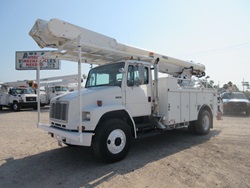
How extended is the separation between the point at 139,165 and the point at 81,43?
324 centimetres

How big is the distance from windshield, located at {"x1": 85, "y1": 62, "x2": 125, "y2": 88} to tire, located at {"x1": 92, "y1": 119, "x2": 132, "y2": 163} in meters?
1.25

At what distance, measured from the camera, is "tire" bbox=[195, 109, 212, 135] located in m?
8.20

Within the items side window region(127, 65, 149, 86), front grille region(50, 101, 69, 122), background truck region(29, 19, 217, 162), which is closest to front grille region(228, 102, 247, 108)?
background truck region(29, 19, 217, 162)

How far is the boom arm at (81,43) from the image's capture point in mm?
5070

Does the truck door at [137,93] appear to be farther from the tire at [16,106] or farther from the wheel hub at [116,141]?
the tire at [16,106]

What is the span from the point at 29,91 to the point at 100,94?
60.9 feet

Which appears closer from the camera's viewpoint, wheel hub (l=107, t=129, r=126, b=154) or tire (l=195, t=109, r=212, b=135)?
wheel hub (l=107, t=129, r=126, b=154)

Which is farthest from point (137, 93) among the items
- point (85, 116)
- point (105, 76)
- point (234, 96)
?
point (234, 96)

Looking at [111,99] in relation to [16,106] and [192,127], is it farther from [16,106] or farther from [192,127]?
[16,106]

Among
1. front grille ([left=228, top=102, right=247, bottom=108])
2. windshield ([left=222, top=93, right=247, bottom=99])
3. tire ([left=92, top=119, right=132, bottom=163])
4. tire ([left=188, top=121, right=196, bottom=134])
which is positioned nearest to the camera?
tire ([left=92, top=119, right=132, bottom=163])

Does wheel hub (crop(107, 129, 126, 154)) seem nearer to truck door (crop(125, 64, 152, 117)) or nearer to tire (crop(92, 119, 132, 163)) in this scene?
tire (crop(92, 119, 132, 163))

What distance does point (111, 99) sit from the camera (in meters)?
5.51

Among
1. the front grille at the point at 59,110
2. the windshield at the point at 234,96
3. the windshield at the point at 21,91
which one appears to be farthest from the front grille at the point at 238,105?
the windshield at the point at 21,91

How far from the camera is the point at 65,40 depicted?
5.42 m
